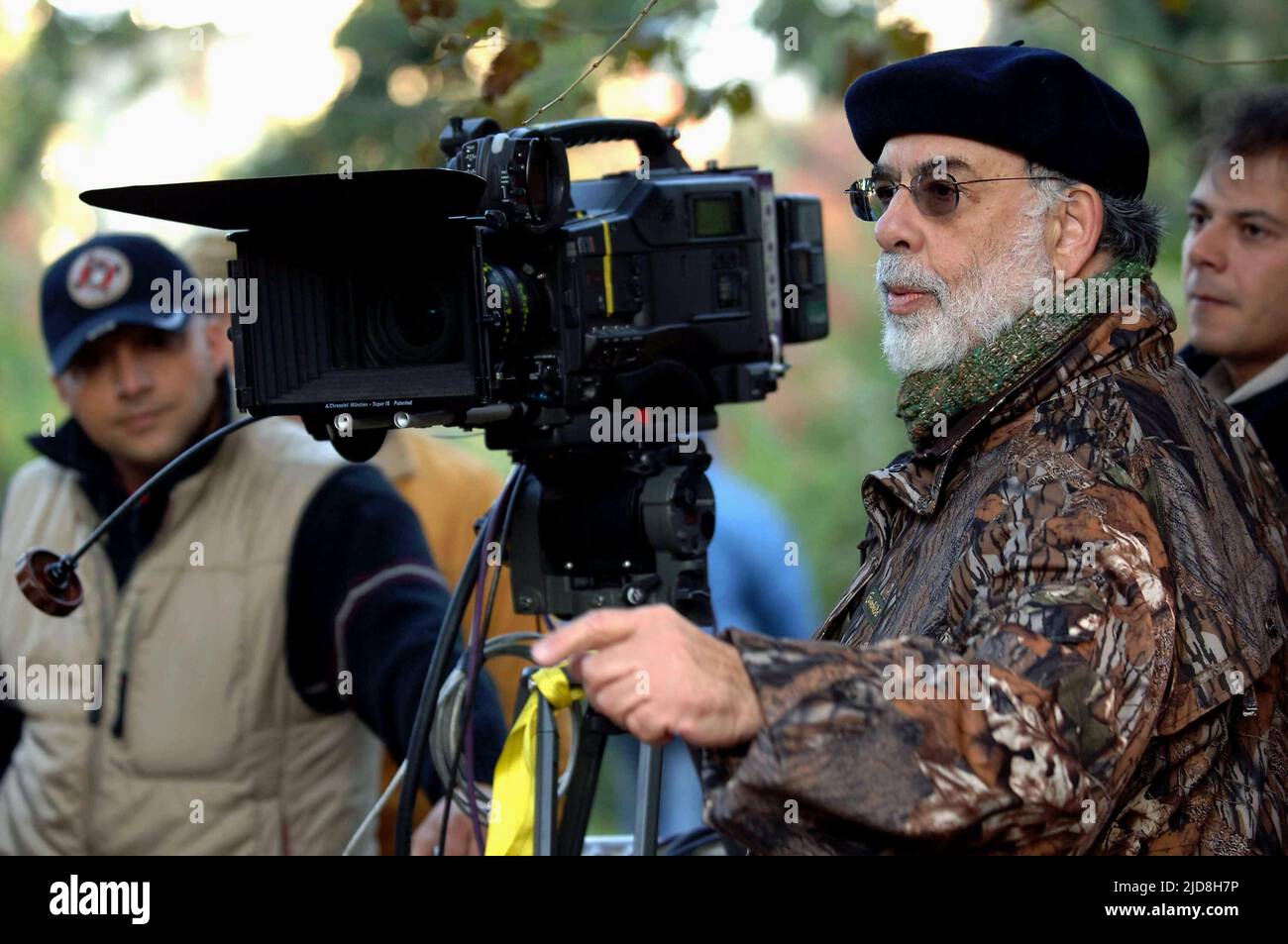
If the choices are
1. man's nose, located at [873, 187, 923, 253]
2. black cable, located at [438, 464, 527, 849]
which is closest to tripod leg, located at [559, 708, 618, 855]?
black cable, located at [438, 464, 527, 849]

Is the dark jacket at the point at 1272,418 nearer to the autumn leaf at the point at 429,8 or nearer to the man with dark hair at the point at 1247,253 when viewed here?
the man with dark hair at the point at 1247,253

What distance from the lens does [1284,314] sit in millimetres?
2781

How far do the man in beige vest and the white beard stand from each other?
1.25 metres

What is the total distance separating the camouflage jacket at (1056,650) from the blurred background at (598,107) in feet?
1.66

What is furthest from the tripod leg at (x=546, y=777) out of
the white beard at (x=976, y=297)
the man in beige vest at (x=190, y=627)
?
the white beard at (x=976, y=297)

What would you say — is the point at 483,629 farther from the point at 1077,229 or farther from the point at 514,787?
the point at 1077,229

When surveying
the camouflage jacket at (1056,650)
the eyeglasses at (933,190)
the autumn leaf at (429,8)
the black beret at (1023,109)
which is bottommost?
the camouflage jacket at (1056,650)

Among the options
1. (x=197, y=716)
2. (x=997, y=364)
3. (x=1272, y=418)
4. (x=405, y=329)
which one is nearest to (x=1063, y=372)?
(x=997, y=364)

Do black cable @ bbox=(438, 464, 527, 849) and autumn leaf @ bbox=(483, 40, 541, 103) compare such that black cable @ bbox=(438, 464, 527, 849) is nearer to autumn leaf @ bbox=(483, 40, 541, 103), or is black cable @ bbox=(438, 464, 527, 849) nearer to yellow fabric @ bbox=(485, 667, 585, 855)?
yellow fabric @ bbox=(485, 667, 585, 855)

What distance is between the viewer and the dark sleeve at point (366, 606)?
2.81 meters

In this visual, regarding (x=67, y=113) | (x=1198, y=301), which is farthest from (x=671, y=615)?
(x=67, y=113)

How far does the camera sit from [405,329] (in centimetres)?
217

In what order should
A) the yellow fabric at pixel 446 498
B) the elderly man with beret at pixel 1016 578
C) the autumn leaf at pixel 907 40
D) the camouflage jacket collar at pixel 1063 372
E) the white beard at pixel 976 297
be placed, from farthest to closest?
1. the yellow fabric at pixel 446 498
2. the autumn leaf at pixel 907 40
3. the white beard at pixel 976 297
4. the camouflage jacket collar at pixel 1063 372
5. the elderly man with beret at pixel 1016 578
